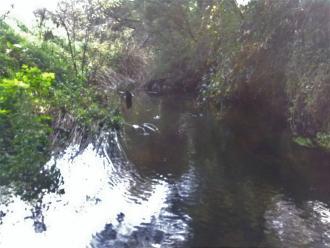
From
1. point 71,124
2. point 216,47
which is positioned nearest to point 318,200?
point 71,124

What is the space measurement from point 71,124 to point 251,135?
5.27m

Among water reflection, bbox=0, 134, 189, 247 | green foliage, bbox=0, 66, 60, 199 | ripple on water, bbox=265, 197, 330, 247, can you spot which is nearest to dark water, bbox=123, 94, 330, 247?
ripple on water, bbox=265, 197, 330, 247

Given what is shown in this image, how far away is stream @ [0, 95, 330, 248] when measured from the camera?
6496 millimetres

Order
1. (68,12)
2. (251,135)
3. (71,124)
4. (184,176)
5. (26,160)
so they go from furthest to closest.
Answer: (68,12), (251,135), (71,124), (184,176), (26,160)

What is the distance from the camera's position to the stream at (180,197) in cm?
650

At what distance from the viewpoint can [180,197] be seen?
8000 millimetres

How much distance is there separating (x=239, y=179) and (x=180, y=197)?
167cm

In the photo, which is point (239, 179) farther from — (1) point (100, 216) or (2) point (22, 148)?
(2) point (22, 148)

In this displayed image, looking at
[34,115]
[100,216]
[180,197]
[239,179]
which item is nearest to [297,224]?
[180,197]

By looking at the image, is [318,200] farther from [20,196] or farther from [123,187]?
[20,196]

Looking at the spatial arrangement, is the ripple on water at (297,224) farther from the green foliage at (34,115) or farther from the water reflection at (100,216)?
the green foliage at (34,115)

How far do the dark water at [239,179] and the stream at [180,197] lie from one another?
2cm

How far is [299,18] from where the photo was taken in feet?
36.0

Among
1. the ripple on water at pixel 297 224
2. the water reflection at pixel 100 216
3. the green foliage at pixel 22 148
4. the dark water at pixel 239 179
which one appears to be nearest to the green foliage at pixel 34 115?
the green foliage at pixel 22 148
